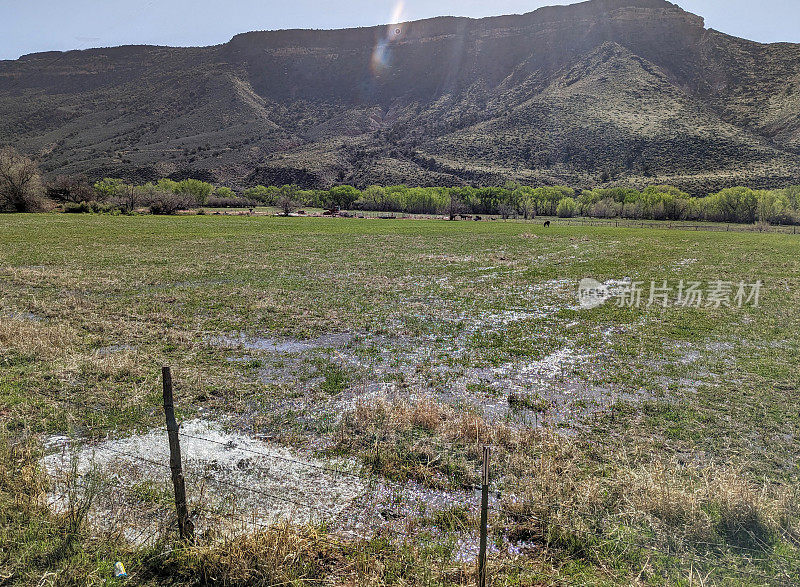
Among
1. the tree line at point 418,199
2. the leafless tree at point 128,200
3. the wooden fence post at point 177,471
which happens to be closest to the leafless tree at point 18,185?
the tree line at point 418,199

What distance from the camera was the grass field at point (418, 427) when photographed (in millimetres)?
4184

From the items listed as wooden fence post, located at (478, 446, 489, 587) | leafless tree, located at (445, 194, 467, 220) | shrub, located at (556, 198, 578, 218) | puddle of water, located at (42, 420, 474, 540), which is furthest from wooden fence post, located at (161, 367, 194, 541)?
shrub, located at (556, 198, 578, 218)

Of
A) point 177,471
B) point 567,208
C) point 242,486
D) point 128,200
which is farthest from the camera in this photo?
point 567,208

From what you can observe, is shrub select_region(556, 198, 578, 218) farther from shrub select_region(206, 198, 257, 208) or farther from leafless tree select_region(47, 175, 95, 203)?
leafless tree select_region(47, 175, 95, 203)

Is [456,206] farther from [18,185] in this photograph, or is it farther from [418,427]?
[418,427]

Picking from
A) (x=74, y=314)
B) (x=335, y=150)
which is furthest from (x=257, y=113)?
(x=74, y=314)

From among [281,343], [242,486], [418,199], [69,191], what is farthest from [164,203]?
[242,486]

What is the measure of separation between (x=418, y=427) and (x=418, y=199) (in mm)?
105582

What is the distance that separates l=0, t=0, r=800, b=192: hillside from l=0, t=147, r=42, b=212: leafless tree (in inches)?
2025

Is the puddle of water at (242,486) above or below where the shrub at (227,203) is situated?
below

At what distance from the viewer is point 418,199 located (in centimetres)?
10950

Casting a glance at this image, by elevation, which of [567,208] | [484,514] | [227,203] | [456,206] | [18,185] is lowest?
[484,514]

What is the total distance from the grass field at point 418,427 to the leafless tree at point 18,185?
63.1m

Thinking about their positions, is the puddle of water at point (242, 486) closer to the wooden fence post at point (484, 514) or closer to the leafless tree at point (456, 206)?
the wooden fence post at point (484, 514)
